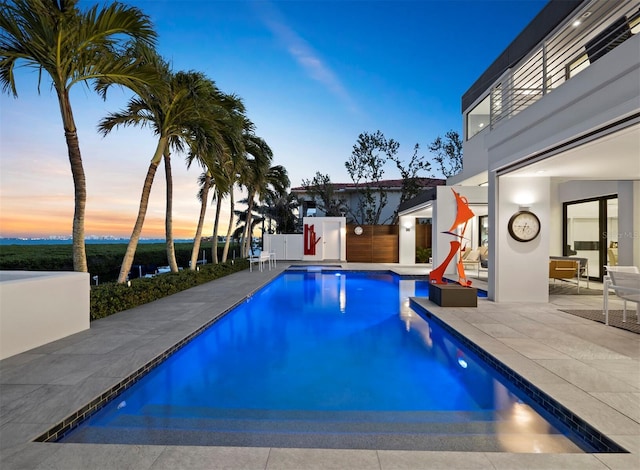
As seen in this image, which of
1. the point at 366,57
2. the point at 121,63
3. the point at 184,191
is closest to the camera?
the point at 121,63

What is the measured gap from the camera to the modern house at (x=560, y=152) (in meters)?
4.45

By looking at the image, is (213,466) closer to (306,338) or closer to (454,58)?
(306,338)

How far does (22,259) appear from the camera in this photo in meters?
9.38

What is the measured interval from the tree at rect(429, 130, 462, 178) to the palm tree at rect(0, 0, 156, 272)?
21.0 metres

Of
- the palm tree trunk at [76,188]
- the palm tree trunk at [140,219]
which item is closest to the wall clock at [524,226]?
the palm tree trunk at [140,219]

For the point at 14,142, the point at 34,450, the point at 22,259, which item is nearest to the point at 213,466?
the point at 34,450

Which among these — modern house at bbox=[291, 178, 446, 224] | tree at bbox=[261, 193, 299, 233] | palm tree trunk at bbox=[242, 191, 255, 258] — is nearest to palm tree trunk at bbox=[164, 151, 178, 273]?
palm tree trunk at bbox=[242, 191, 255, 258]

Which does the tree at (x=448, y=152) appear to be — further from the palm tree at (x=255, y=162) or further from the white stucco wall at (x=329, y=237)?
the palm tree at (x=255, y=162)

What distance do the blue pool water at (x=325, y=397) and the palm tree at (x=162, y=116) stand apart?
3134mm

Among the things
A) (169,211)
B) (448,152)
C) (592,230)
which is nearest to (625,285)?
(592,230)

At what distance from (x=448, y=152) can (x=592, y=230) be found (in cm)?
1377

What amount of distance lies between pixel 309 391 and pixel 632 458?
8.59ft

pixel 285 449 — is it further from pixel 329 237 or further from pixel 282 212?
pixel 282 212

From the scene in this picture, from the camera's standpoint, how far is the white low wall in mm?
3914
